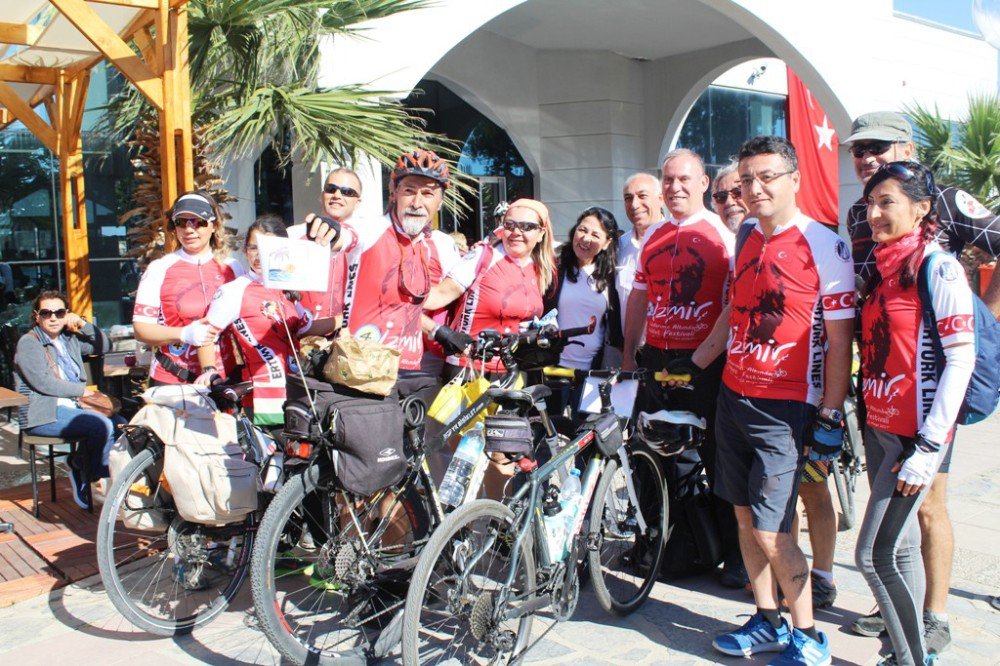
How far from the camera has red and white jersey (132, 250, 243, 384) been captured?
161 inches

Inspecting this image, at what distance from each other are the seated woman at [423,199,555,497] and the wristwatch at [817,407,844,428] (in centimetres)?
162

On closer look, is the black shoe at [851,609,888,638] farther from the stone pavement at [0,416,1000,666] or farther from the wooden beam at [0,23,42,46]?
the wooden beam at [0,23,42,46]

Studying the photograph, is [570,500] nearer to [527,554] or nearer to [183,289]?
[527,554]

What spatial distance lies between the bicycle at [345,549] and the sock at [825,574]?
1.68 m

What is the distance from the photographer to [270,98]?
6215 mm

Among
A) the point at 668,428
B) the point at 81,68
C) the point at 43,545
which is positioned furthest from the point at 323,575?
the point at 81,68

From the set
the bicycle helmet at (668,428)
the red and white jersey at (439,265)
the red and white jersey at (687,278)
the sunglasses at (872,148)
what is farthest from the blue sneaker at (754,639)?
the sunglasses at (872,148)

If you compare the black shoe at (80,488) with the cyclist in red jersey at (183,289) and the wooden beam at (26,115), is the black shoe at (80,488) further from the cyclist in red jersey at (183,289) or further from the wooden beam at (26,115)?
the wooden beam at (26,115)

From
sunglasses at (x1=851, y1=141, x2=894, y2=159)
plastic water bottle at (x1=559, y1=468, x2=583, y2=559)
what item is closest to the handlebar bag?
plastic water bottle at (x1=559, y1=468, x2=583, y2=559)

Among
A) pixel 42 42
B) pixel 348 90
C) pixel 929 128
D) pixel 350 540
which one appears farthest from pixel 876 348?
pixel 929 128

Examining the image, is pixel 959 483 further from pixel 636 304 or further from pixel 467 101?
pixel 467 101

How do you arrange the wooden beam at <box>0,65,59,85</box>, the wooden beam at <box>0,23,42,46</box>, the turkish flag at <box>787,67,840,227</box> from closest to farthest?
1. the wooden beam at <box>0,23,42,46</box>
2. the wooden beam at <box>0,65,59,85</box>
3. the turkish flag at <box>787,67,840,227</box>

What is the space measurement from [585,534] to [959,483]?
→ 11.6ft

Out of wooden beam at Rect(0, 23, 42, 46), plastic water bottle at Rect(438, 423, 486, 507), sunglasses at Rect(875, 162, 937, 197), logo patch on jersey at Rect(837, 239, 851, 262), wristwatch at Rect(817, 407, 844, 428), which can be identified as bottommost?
plastic water bottle at Rect(438, 423, 486, 507)
